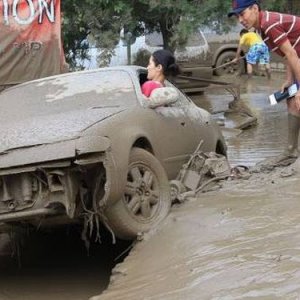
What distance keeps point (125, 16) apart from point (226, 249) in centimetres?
882

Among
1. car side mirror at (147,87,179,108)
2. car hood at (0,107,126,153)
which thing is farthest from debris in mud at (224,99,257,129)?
car hood at (0,107,126,153)

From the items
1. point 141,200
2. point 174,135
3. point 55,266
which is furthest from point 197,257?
point 174,135

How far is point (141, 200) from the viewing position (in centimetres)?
549

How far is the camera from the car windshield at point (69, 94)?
6.38m

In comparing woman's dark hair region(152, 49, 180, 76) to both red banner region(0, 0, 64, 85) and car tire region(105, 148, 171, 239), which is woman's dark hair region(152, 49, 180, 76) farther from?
red banner region(0, 0, 64, 85)

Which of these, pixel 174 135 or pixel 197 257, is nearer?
pixel 197 257

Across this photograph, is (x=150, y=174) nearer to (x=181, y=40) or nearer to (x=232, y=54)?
(x=181, y=40)

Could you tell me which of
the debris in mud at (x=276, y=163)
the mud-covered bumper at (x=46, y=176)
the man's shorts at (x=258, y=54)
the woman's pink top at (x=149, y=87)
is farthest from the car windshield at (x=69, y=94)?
the man's shorts at (x=258, y=54)

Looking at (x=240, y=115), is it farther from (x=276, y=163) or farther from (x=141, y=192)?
(x=141, y=192)

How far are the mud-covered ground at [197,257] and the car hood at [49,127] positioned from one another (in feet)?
3.17

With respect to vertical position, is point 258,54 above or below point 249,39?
below

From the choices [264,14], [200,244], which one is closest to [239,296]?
[200,244]

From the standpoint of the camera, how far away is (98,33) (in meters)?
12.9

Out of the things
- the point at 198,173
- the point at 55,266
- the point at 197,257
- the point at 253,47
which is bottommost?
the point at 55,266
